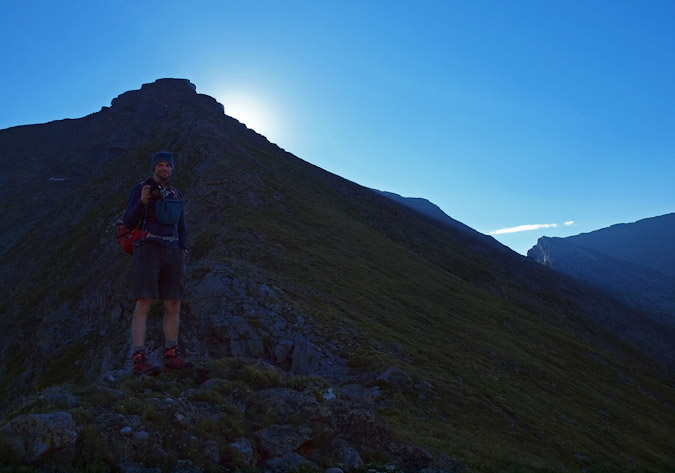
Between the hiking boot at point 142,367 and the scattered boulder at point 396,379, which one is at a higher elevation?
the hiking boot at point 142,367

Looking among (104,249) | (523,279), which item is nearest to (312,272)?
(104,249)

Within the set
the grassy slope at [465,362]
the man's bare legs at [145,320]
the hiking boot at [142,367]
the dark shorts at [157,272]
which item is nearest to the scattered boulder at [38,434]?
the hiking boot at [142,367]

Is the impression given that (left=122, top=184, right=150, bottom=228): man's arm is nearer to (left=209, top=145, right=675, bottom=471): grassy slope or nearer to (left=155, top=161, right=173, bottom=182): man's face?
(left=155, top=161, right=173, bottom=182): man's face

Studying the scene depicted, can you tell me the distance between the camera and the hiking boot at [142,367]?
10.4 metres

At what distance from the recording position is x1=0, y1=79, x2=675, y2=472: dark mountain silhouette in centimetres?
830

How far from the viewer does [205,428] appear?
833 cm

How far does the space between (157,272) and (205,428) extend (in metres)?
4.09

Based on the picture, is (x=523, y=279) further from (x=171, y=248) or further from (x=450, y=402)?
(x=171, y=248)

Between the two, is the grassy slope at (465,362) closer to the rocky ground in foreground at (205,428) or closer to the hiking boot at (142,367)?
the rocky ground in foreground at (205,428)

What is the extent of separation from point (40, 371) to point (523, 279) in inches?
3461

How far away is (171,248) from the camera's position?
1116cm

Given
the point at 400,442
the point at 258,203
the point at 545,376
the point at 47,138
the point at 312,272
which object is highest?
the point at 47,138

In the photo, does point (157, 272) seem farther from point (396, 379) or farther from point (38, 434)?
point (396, 379)

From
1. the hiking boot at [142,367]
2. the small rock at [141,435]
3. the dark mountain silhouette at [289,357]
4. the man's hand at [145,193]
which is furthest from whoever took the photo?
the man's hand at [145,193]
